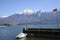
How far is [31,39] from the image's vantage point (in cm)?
3603

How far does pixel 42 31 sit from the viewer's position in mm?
38875

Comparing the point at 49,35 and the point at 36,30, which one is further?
the point at 36,30

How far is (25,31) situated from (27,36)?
87.6 inches

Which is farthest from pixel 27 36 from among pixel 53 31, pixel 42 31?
pixel 53 31

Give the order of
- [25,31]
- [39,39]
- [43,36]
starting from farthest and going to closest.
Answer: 1. [25,31]
2. [43,36]
3. [39,39]

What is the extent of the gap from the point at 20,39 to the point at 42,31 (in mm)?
6401

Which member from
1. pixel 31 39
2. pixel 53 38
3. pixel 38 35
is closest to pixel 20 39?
pixel 31 39

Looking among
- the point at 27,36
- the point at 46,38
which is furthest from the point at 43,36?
the point at 27,36

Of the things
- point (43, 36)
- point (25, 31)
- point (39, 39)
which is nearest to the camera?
point (39, 39)

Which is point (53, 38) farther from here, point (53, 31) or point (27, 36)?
point (27, 36)

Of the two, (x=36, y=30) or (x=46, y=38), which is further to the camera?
(x=36, y=30)

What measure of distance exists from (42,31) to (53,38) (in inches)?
153

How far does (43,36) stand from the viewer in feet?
124

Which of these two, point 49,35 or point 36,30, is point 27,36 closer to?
point 36,30
